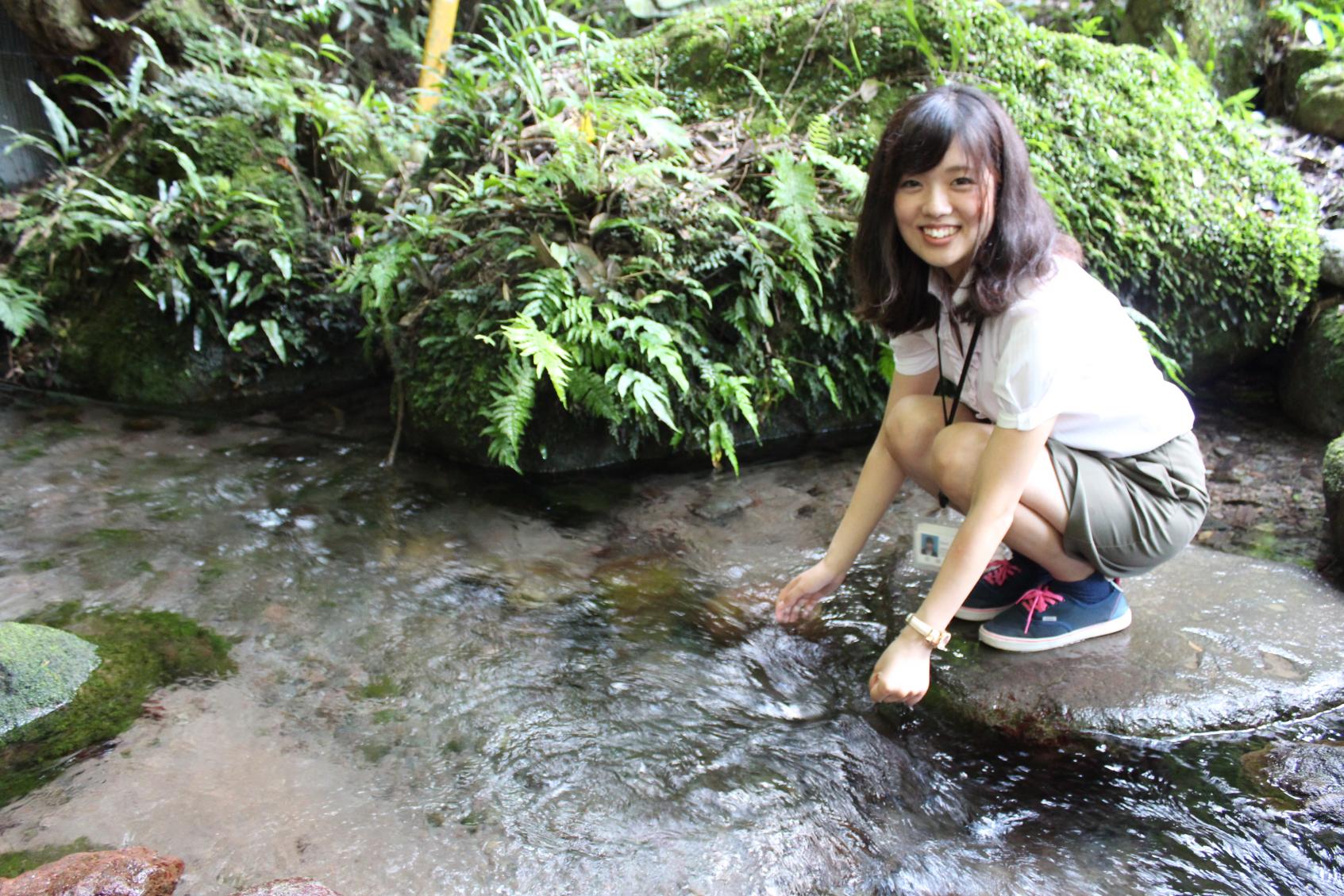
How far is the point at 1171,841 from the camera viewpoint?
7.36 feet

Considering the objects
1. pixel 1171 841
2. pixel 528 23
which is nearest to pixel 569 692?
pixel 1171 841

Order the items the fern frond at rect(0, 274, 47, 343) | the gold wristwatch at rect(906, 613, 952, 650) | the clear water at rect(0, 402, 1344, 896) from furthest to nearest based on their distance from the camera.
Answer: the fern frond at rect(0, 274, 47, 343) < the gold wristwatch at rect(906, 613, 952, 650) < the clear water at rect(0, 402, 1344, 896)

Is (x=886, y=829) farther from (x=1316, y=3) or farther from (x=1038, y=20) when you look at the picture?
(x=1316, y=3)

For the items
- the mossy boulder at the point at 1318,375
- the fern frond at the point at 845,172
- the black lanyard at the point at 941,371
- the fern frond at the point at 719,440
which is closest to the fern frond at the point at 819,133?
the fern frond at the point at 845,172

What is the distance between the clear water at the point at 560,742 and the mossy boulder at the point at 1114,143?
2.76m

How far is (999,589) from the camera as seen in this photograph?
3002 millimetres

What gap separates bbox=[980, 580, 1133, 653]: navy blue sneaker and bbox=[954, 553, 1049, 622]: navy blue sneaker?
0.13 meters

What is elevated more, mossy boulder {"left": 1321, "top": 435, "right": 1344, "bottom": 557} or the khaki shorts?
the khaki shorts

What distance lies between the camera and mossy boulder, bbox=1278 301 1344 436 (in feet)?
15.8

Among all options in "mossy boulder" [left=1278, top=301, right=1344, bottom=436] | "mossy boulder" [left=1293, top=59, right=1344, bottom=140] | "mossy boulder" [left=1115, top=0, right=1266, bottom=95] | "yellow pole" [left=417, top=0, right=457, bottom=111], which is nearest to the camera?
"mossy boulder" [left=1278, top=301, right=1344, bottom=436]

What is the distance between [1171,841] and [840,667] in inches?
42.3

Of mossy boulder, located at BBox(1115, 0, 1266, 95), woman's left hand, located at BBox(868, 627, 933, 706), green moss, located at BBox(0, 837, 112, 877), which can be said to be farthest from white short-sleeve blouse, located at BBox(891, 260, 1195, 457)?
mossy boulder, located at BBox(1115, 0, 1266, 95)

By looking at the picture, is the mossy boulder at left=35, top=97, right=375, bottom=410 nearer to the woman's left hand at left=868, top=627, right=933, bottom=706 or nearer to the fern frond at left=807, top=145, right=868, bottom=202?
the fern frond at left=807, top=145, right=868, bottom=202

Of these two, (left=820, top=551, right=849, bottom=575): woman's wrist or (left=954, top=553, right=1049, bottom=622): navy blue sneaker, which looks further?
(left=954, top=553, right=1049, bottom=622): navy blue sneaker
